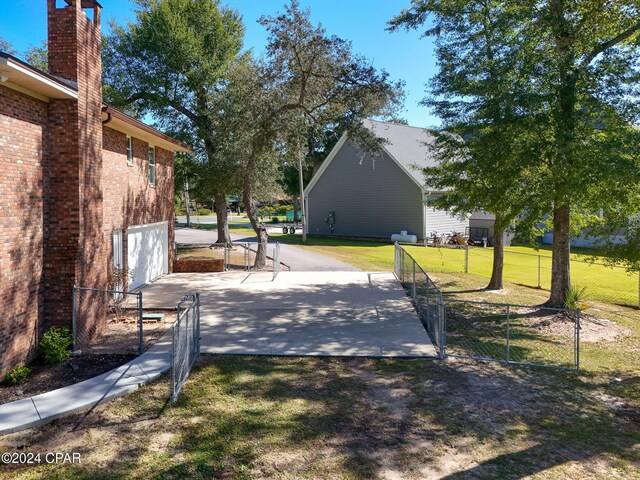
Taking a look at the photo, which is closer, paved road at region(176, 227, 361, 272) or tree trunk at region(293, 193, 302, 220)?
paved road at region(176, 227, 361, 272)

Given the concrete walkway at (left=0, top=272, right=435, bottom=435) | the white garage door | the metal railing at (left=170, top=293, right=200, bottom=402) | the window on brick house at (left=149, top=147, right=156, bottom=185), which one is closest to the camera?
the metal railing at (left=170, top=293, right=200, bottom=402)

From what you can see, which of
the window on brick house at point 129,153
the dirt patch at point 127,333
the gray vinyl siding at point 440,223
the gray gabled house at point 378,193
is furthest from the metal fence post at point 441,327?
the gray vinyl siding at point 440,223

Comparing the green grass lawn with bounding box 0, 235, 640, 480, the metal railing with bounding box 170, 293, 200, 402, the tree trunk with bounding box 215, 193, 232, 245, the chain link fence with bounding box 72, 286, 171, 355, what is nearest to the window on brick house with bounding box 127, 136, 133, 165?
the chain link fence with bounding box 72, 286, 171, 355

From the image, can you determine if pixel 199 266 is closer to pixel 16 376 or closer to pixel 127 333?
pixel 127 333

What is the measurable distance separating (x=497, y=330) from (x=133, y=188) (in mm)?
11415

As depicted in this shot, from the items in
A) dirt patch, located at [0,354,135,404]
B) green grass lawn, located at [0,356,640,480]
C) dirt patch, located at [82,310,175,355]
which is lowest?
green grass lawn, located at [0,356,640,480]

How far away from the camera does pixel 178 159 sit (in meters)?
27.5

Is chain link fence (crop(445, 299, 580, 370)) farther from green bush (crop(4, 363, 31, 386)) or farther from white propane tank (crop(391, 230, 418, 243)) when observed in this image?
white propane tank (crop(391, 230, 418, 243))

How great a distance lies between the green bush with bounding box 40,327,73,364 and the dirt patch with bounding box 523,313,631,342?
35.0ft

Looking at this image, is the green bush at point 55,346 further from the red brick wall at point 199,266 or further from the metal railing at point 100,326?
the red brick wall at point 199,266

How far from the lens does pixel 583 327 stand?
40.3 ft

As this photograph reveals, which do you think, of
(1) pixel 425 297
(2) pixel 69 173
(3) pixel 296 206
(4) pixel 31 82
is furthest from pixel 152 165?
(3) pixel 296 206

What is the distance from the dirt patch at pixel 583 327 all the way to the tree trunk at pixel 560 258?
63 centimetres

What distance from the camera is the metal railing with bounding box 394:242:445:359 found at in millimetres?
9289
